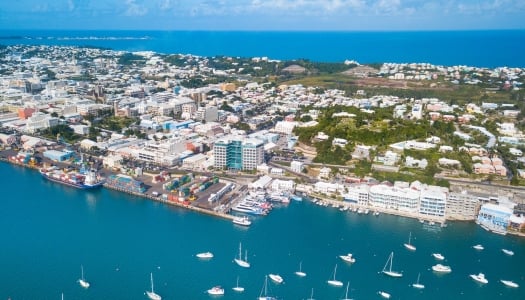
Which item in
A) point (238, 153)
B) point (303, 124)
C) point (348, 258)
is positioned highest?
point (303, 124)

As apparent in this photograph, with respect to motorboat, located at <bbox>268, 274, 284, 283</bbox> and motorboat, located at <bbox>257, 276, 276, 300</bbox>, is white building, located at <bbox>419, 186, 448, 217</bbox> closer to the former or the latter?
motorboat, located at <bbox>268, 274, 284, 283</bbox>

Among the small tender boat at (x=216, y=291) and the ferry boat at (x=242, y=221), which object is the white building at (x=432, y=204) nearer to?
the ferry boat at (x=242, y=221)

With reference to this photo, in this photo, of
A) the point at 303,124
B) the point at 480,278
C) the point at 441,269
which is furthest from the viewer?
the point at 303,124

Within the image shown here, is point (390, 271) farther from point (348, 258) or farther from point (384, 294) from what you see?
point (348, 258)

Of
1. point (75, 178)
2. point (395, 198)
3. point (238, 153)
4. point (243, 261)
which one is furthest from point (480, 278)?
point (75, 178)

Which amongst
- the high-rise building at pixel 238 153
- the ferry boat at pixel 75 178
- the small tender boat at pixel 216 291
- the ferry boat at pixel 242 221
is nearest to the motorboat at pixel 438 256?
the ferry boat at pixel 242 221

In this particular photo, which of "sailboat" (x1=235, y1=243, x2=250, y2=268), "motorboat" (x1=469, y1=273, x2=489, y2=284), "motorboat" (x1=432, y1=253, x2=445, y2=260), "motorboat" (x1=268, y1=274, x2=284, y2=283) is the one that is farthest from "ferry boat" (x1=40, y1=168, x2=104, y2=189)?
"motorboat" (x1=469, y1=273, x2=489, y2=284)
